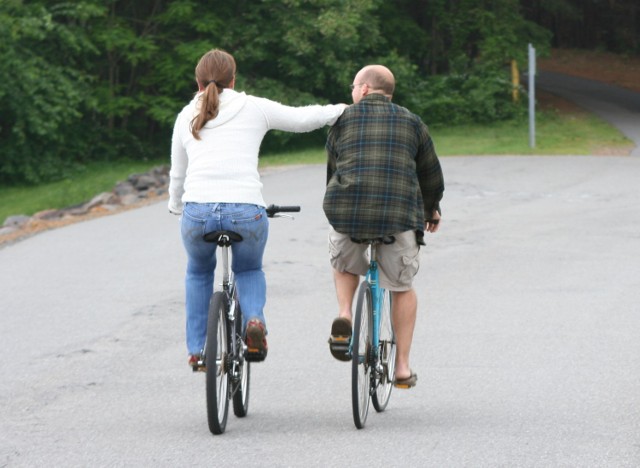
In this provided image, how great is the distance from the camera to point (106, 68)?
33344 mm

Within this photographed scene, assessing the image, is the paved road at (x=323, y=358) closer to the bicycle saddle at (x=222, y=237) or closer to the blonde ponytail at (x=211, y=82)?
the bicycle saddle at (x=222, y=237)

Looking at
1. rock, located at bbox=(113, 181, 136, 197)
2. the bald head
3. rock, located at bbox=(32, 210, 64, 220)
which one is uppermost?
the bald head

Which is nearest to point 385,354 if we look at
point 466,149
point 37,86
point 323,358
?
point 323,358

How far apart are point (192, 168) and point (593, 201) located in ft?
40.1

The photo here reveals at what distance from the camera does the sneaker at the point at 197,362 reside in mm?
6121

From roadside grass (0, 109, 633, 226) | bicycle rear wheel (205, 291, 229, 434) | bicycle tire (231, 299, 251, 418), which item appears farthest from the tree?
bicycle rear wheel (205, 291, 229, 434)

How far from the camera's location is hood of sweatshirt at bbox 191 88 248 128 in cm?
605

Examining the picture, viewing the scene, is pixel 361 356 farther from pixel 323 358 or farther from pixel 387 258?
pixel 323 358

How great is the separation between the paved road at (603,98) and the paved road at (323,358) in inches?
519

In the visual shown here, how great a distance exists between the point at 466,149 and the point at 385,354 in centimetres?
2041

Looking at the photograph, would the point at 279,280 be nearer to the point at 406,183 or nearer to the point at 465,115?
the point at 406,183

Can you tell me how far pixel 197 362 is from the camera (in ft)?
20.1

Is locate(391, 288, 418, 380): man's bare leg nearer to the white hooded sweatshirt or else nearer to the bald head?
the white hooded sweatshirt

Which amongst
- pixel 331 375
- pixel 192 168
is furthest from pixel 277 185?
pixel 192 168
